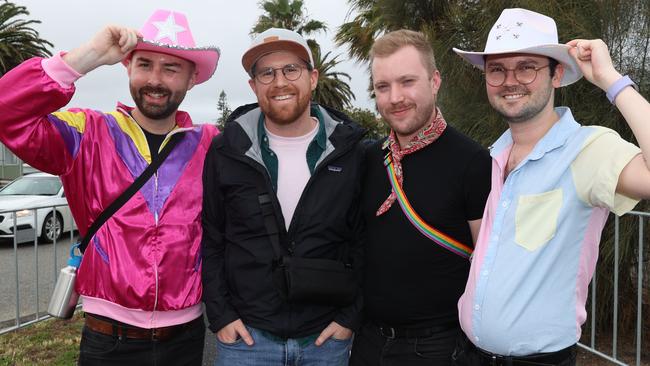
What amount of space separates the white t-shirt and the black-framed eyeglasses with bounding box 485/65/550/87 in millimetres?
929

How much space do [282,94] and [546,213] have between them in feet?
4.36

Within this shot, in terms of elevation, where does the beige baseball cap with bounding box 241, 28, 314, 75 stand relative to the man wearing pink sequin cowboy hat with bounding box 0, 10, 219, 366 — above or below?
above

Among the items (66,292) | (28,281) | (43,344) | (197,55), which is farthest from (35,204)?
(197,55)

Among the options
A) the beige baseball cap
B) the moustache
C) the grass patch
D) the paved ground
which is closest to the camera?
the moustache

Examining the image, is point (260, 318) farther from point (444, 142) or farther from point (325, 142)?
point (444, 142)

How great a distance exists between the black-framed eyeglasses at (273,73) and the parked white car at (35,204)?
7972mm

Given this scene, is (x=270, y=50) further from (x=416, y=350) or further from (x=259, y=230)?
(x=416, y=350)

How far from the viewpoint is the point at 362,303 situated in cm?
265

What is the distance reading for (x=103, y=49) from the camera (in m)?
2.33

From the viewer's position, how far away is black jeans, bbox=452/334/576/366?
2068 mm

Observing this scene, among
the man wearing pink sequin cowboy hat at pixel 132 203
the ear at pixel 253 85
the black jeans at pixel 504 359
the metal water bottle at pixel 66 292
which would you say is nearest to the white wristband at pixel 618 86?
the black jeans at pixel 504 359

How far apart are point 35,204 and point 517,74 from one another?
36.2 ft

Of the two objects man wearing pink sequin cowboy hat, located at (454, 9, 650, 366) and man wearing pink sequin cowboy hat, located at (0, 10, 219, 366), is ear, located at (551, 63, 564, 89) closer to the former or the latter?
man wearing pink sequin cowboy hat, located at (454, 9, 650, 366)

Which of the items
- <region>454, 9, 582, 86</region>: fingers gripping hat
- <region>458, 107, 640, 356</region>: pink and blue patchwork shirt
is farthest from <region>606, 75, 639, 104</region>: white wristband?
<region>454, 9, 582, 86</region>: fingers gripping hat
